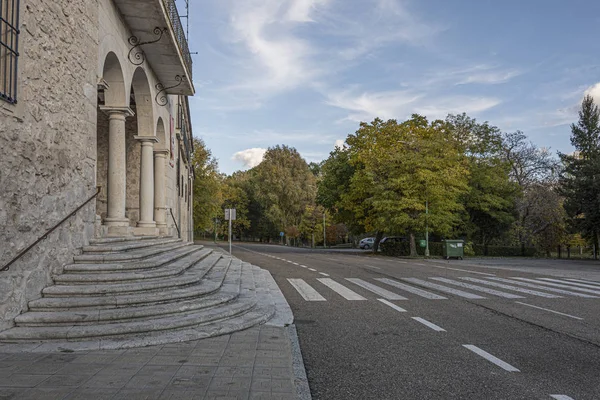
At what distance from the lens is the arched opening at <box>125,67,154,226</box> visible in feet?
43.4

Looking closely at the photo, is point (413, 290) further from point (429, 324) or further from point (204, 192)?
point (204, 192)

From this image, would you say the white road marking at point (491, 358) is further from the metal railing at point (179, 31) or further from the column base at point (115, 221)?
the metal railing at point (179, 31)

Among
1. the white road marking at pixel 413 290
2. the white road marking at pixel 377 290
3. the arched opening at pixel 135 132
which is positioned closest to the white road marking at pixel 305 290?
the white road marking at pixel 377 290

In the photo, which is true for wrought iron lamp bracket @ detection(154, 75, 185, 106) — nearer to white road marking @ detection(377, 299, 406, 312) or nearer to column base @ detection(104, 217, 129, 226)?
column base @ detection(104, 217, 129, 226)

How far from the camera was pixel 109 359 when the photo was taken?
4730mm

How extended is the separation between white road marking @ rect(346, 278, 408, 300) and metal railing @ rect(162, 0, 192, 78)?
821cm

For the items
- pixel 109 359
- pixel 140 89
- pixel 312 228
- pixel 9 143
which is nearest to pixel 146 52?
pixel 140 89

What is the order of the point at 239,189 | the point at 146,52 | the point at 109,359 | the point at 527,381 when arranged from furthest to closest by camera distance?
the point at 239,189, the point at 146,52, the point at 109,359, the point at 527,381

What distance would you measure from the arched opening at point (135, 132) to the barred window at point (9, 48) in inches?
260

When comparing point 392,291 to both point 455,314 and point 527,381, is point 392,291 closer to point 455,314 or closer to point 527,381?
point 455,314

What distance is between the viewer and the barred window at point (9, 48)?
5543 mm

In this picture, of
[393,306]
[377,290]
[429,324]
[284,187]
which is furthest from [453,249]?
[284,187]

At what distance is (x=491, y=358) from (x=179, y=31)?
1247 cm

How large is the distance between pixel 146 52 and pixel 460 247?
73.8ft
